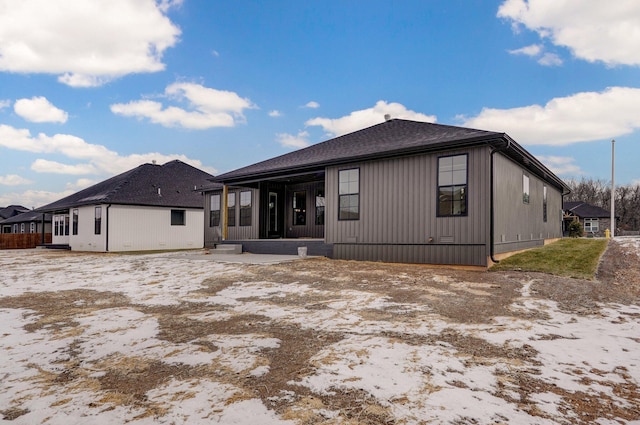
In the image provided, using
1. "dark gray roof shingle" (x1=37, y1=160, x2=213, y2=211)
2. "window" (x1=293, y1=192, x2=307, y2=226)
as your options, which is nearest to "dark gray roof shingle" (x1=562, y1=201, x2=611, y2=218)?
"window" (x1=293, y1=192, x2=307, y2=226)

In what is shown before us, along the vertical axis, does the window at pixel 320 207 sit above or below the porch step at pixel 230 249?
above

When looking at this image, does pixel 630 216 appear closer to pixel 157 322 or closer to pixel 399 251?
pixel 399 251

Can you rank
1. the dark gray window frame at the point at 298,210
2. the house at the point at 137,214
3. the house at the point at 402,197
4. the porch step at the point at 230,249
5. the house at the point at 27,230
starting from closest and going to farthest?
the house at the point at 402,197 → the porch step at the point at 230,249 → the dark gray window frame at the point at 298,210 → the house at the point at 137,214 → the house at the point at 27,230

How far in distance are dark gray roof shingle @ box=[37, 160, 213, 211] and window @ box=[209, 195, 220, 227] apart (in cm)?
497

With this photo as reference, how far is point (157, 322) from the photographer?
15.7 feet

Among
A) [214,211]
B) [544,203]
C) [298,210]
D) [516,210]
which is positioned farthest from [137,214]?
[544,203]

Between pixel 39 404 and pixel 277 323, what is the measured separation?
2.60 metres

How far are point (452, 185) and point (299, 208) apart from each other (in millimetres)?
7886

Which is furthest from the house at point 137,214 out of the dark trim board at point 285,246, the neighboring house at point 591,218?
the neighboring house at point 591,218

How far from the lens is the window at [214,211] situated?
18.2 m

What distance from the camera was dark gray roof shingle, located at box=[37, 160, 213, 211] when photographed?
21.5 meters

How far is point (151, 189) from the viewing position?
2338 cm

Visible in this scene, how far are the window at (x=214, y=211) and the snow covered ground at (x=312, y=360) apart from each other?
11.8m

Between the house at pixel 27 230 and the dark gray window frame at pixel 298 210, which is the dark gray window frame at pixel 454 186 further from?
the house at pixel 27 230
